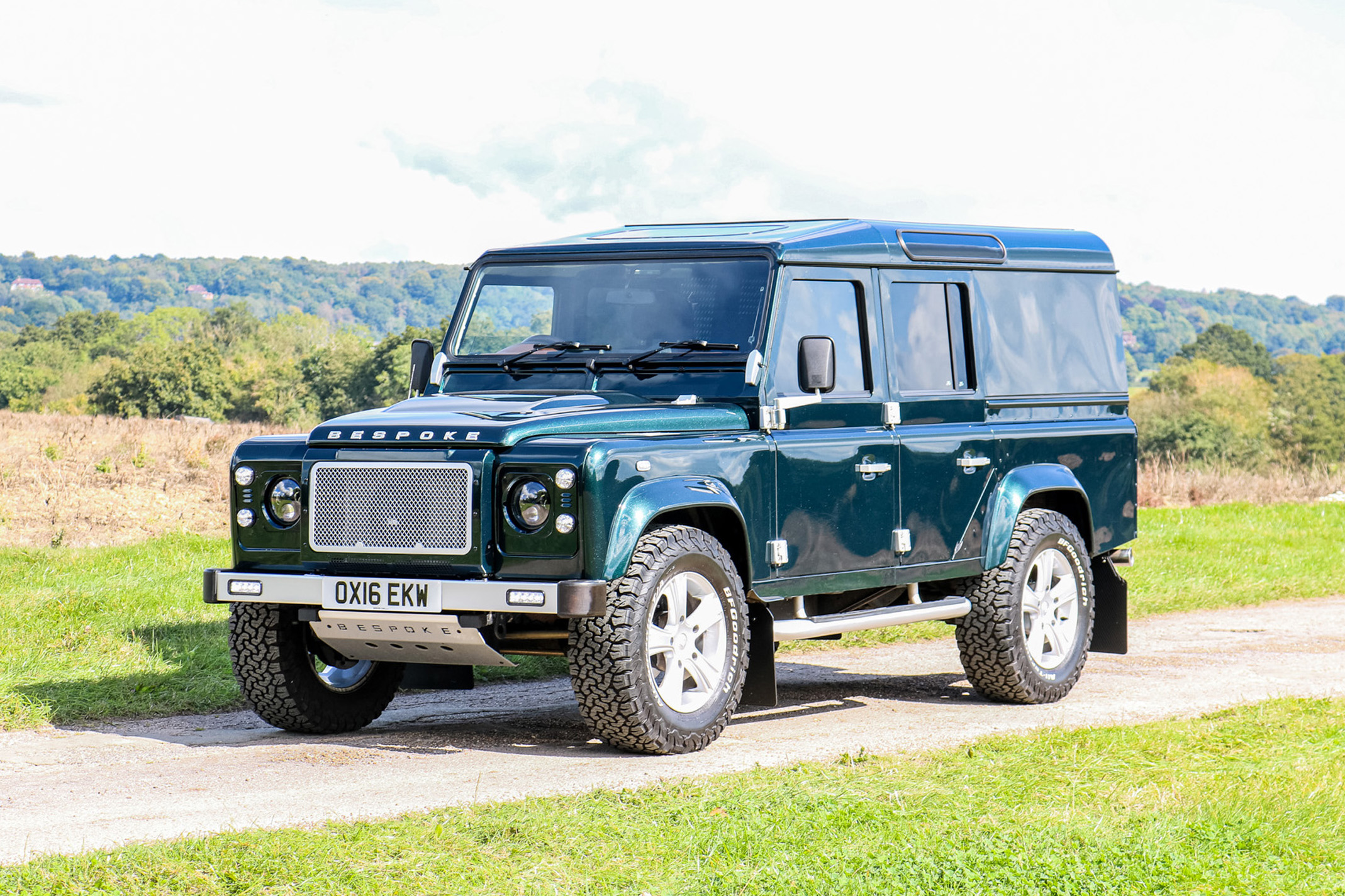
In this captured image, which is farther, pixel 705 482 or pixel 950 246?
pixel 950 246

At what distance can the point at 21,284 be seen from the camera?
12169 cm

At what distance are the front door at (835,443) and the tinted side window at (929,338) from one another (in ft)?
0.69

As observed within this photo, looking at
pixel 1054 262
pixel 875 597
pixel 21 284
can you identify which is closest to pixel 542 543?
pixel 875 597

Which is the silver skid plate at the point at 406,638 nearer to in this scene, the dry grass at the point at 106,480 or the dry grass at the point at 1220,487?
the dry grass at the point at 106,480

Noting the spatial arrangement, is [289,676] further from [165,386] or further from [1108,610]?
[165,386]

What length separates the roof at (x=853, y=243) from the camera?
844 centimetres

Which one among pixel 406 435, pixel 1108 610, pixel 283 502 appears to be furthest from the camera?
pixel 1108 610

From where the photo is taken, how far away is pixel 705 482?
7.46 meters

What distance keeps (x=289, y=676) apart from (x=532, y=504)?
1804 millimetres

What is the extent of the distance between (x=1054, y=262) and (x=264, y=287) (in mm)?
123444

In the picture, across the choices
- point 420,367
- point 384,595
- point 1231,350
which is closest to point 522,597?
point 384,595

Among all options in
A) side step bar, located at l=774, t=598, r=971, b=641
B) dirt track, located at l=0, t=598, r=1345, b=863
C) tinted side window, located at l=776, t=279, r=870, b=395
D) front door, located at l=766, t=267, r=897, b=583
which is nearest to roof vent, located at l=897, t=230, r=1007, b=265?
front door, located at l=766, t=267, r=897, b=583

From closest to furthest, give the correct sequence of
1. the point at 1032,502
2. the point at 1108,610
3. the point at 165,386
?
the point at 1032,502 → the point at 1108,610 → the point at 165,386

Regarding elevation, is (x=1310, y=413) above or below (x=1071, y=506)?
below
